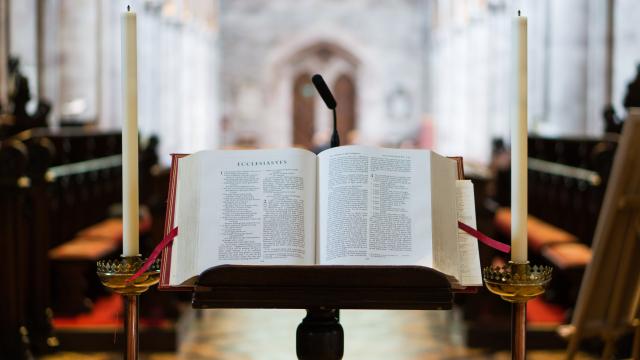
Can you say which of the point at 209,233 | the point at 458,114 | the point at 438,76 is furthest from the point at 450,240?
the point at 438,76

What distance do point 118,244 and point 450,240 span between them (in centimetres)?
538

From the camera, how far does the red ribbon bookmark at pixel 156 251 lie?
195 centimetres

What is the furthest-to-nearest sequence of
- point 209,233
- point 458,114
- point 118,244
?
point 458,114, point 118,244, point 209,233

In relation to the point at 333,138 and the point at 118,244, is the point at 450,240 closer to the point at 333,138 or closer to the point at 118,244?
the point at 333,138

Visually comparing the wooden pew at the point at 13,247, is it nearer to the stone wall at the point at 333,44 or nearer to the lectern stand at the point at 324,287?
the lectern stand at the point at 324,287

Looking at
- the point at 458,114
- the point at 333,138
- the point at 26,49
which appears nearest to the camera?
the point at 333,138

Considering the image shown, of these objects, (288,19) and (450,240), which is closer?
(450,240)

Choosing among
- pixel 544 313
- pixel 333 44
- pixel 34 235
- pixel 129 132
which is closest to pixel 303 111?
pixel 333 44

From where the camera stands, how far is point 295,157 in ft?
6.52

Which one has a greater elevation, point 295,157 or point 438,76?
point 438,76

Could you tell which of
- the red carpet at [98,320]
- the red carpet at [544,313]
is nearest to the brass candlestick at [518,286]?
the red carpet at [98,320]

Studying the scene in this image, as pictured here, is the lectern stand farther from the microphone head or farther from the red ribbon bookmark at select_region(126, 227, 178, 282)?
the microphone head

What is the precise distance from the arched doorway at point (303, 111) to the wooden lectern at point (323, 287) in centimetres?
2518

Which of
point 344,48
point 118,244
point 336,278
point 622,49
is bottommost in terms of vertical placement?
point 118,244
